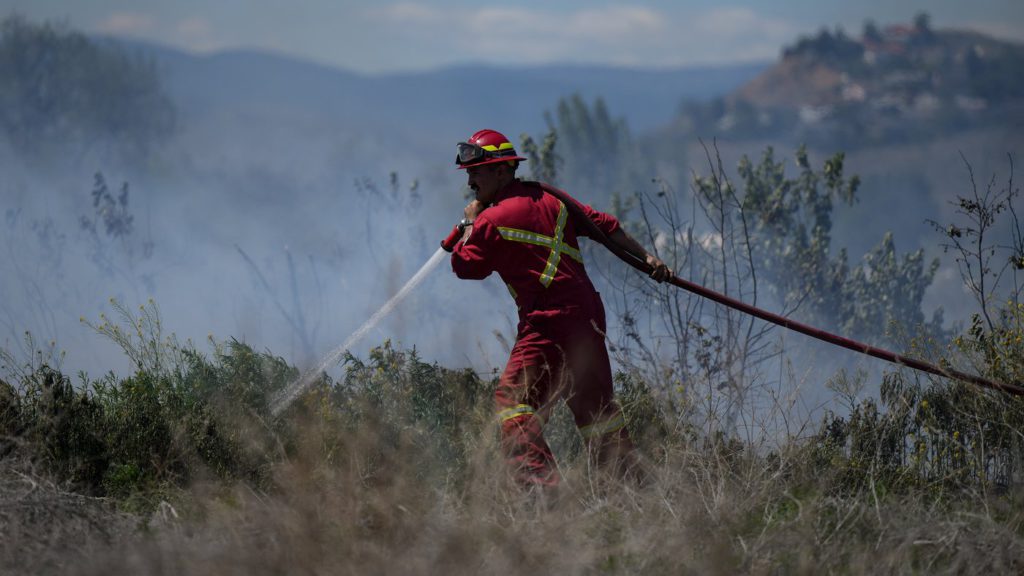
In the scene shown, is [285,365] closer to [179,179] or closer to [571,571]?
[571,571]

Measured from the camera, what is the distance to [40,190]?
41.7 m

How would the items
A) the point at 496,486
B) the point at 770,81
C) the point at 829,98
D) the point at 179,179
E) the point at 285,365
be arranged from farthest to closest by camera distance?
the point at 770,81
the point at 829,98
the point at 179,179
the point at 285,365
the point at 496,486

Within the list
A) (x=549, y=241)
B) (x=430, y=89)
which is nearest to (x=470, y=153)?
(x=549, y=241)

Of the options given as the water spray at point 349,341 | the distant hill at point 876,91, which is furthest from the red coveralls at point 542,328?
the distant hill at point 876,91

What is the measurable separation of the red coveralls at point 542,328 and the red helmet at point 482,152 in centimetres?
20

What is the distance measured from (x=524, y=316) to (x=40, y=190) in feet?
131

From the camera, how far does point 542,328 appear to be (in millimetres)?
5359

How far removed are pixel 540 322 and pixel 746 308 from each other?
3.54ft

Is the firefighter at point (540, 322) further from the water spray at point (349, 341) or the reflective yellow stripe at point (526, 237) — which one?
the water spray at point (349, 341)

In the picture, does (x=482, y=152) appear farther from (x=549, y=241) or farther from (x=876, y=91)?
(x=876, y=91)

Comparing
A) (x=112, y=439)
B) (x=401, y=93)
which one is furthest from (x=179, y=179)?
(x=112, y=439)

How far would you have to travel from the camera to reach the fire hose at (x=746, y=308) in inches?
221

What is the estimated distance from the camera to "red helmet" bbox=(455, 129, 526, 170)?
18.0 ft

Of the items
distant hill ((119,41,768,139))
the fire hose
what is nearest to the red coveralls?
the fire hose
